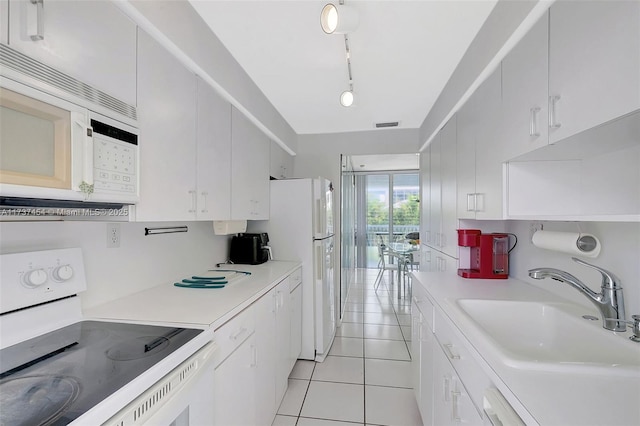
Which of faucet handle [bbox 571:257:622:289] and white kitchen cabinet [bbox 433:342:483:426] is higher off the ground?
faucet handle [bbox 571:257:622:289]

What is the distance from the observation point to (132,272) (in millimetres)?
1505

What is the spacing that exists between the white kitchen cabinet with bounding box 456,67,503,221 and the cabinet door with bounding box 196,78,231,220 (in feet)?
5.32

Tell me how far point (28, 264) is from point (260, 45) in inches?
63.5

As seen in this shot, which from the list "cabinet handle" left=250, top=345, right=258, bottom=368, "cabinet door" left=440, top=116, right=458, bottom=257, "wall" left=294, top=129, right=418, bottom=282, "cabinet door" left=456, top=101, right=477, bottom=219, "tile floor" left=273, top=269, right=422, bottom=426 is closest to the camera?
"cabinet handle" left=250, top=345, right=258, bottom=368

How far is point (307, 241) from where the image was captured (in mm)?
2707

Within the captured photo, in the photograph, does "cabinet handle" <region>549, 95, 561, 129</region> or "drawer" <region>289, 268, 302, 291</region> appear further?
"drawer" <region>289, 268, 302, 291</region>

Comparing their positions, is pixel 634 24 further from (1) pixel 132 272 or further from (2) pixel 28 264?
(1) pixel 132 272

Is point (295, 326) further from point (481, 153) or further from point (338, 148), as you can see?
Result: point (338, 148)

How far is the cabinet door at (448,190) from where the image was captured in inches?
86.4

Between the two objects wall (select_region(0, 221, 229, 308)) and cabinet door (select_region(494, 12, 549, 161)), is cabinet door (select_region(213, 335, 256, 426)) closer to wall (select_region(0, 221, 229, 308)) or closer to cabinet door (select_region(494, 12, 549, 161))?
wall (select_region(0, 221, 229, 308))

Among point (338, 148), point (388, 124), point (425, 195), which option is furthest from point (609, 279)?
point (338, 148)

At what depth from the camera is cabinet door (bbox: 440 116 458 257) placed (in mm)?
2193

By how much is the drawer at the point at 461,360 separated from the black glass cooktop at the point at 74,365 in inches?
40.9

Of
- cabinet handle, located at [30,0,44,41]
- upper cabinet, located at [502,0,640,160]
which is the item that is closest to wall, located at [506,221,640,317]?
upper cabinet, located at [502,0,640,160]
